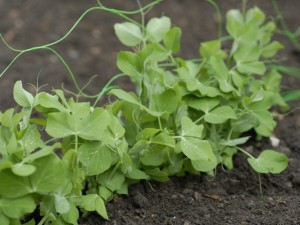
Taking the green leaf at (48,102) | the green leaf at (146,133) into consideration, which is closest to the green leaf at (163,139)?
the green leaf at (146,133)

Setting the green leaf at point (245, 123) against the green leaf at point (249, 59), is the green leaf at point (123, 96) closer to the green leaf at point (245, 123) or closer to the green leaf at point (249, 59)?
the green leaf at point (245, 123)

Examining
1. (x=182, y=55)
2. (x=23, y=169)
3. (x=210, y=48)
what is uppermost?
(x=23, y=169)

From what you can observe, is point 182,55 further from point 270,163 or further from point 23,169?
point 23,169

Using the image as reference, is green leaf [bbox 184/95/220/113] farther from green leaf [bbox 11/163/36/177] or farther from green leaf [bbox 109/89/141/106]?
green leaf [bbox 11/163/36/177]

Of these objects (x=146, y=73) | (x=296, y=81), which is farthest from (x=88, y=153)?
(x=296, y=81)

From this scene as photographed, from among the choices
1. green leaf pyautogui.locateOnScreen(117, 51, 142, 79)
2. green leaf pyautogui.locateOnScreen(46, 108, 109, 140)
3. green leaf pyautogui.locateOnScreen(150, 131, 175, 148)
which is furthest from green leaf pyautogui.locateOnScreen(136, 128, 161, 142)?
green leaf pyautogui.locateOnScreen(117, 51, 142, 79)

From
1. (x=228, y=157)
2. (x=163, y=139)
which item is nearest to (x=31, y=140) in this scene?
(x=163, y=139)
